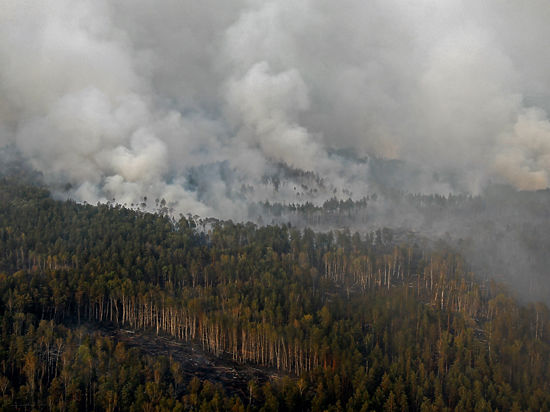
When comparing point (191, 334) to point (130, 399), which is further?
point (191, 334)

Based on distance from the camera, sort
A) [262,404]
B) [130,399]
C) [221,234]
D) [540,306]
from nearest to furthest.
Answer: [130,399]
[262,404]
[540,306]
[221,234]

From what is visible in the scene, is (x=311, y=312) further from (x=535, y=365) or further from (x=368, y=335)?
(x=535, y=365)

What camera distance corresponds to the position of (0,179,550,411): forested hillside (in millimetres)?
79062

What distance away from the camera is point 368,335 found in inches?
4058

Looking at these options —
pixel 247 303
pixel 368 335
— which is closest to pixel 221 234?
pixel 247 303

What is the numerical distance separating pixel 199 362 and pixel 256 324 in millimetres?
16300

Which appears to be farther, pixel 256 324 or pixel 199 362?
pixel 256 324

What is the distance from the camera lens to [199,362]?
101 m

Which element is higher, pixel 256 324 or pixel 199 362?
pixel 256 324

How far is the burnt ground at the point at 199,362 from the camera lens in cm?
9244

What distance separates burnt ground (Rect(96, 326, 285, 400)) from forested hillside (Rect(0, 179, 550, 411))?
6.32 feet

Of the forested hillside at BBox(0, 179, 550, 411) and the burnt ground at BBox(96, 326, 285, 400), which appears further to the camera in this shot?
the burnt ground at BBox(96, 326, 285, 400)

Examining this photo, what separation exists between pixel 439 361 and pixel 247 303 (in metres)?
51.8

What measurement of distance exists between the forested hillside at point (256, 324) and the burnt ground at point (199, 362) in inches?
75.9
